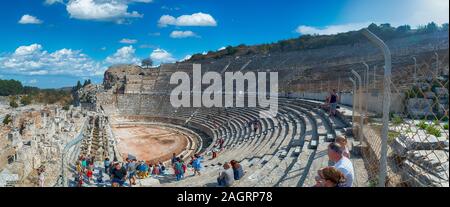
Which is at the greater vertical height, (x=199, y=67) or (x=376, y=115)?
(x=199, y=67)

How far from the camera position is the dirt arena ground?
17033 millimetres

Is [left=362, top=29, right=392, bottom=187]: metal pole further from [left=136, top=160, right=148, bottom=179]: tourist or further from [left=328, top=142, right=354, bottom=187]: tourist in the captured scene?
[left=136, top=160, right=148, bottom=179]: tourist

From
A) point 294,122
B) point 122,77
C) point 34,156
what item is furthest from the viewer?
point 122,77

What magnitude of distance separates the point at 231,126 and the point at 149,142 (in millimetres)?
4468

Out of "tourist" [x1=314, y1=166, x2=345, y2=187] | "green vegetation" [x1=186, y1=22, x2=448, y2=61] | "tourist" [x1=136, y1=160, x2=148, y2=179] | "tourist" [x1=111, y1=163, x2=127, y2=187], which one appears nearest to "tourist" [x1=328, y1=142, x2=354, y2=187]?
"tourist" [x1=314, y1=166, x2=345, y2=187]

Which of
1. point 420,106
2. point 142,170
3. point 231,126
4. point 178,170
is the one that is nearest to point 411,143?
point 420,106

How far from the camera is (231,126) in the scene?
19266 mm

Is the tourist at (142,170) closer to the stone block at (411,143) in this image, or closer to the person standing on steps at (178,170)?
the person standing on steps at (178,170)

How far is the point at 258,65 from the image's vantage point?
3859 centimetres
